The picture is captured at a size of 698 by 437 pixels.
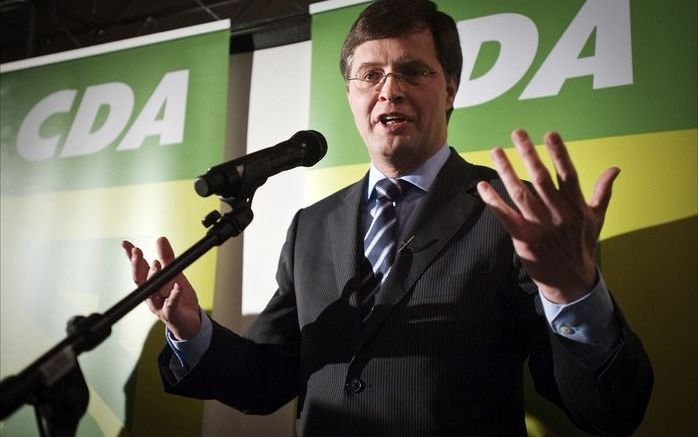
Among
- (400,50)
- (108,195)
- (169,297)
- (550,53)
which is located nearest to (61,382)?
(169,297)

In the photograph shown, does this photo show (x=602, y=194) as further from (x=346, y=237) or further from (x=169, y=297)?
(x=169, y=297)

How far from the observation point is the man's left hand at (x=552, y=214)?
0.99 metres

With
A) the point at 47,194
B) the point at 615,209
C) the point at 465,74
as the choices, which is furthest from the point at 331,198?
the point at 47,194

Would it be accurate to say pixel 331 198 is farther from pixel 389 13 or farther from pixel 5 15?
pixel 5 15

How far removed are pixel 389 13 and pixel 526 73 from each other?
2.13 ft

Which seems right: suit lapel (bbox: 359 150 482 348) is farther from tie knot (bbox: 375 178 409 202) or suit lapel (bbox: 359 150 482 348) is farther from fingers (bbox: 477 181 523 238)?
fingers (bbox: 477 181 523 238)

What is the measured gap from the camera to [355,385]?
1463mm

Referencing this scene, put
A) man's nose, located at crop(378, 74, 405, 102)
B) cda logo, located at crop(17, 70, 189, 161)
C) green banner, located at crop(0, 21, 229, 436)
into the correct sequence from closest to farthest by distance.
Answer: man's nose, located at crop(378, 74, 405, 102), green banner, located at crop(0, 21, 229, 436), cda logo, located at crop(17, 70, 189, 161)

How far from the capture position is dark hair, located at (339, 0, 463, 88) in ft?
5.97

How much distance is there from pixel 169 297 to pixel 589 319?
3.23 ft

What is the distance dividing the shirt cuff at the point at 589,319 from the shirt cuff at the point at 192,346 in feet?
3.02

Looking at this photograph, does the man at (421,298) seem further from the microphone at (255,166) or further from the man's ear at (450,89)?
the microphone at (255,166)

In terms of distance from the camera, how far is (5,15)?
5836 mm

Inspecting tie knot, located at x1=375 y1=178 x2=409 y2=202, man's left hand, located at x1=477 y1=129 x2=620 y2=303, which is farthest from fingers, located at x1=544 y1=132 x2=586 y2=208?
tie knot, located at x1=375 y1=178 x2=409 y2=202
